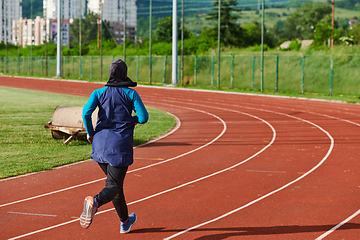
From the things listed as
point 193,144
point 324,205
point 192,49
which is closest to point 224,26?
point 192,49

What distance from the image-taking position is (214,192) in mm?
7535

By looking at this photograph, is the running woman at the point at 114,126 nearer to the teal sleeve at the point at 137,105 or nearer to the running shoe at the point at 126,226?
the teal sleeve at the point at 137,105

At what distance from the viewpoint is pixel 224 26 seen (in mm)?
81062

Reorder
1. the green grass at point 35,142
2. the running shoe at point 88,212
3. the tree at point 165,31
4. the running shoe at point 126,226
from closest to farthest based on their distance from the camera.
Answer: the running shoe at point 88,212
the running shoe at point 126,226
the green grass at point 35,142
the tree at point 165,31

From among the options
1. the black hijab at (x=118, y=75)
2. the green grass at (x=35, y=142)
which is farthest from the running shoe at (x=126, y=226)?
the green grass at (x=35, y=142)

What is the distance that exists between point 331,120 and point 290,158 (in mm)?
8162

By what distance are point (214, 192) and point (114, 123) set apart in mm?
2976

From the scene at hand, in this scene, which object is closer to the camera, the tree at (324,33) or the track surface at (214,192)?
the track surface at (214,192)

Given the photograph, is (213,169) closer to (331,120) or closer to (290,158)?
(290,158)

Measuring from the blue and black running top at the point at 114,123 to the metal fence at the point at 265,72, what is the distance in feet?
94.4

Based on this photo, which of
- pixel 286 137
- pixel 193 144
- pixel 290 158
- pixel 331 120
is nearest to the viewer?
pixel 290 158

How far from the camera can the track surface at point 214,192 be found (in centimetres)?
574

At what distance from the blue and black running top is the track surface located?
1.06 meters

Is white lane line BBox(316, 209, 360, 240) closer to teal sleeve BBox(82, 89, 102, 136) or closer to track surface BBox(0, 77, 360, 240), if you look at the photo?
track surface BBox(0, 77, 360, 240)
